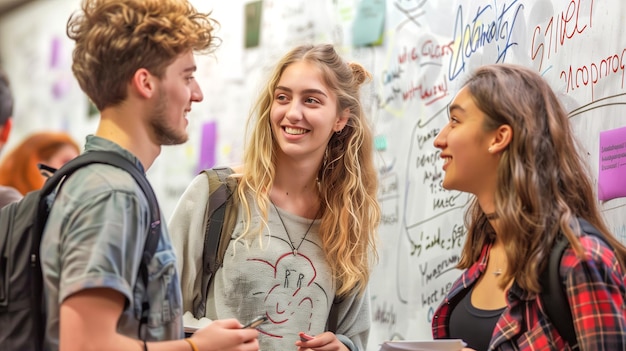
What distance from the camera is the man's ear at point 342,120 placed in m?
2.42

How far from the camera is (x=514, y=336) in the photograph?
1.72m

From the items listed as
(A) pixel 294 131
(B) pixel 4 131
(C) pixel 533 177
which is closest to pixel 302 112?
(A) pixel 294 131

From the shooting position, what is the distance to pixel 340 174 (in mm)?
2438

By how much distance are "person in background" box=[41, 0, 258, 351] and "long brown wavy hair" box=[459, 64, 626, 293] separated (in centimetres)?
59

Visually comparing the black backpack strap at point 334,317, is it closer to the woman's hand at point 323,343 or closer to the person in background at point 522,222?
the woman's hand at point 323,343

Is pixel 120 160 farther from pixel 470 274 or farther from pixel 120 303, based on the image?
pixel 470 274

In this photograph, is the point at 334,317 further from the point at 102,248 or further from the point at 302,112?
the point at 102,248

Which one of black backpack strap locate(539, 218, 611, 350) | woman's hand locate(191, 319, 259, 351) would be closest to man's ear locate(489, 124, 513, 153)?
black backpack strap locate(539, 218, 611, 350)

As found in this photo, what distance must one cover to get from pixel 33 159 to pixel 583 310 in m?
2.98

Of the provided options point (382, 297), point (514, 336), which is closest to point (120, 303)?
point (514, 336)

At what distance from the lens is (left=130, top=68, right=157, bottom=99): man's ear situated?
1.50m

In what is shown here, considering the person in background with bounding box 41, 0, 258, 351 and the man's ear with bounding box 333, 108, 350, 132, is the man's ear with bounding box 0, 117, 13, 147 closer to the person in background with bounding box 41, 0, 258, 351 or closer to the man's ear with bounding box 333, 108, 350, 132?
the man's ear with bounding box 333, 108, 350, 132

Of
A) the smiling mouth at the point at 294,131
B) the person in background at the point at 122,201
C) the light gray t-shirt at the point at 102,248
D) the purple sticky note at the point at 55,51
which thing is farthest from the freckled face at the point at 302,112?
the purple sticky note at the point at 55,51

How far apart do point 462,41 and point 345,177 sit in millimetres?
684
